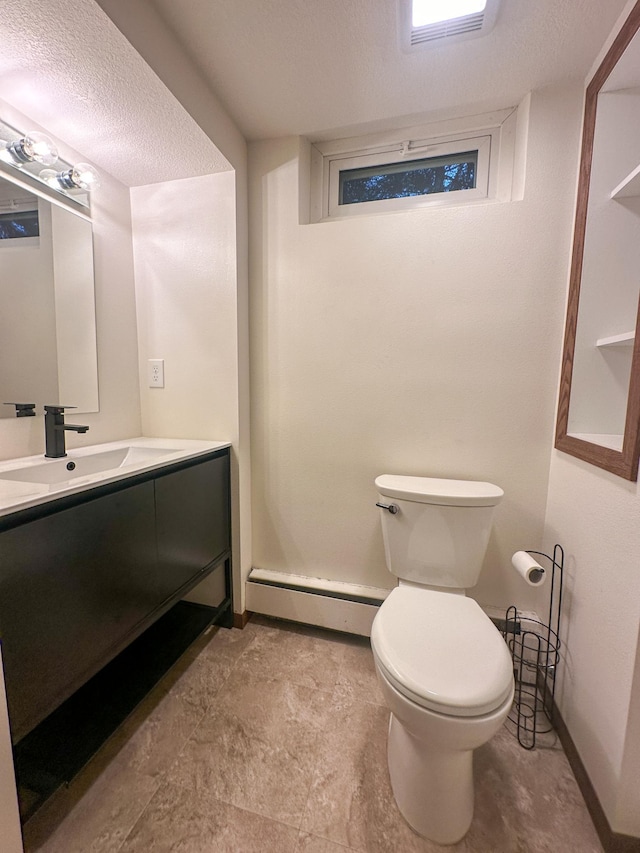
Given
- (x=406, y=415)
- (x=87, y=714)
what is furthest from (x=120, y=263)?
(x=87, y=714)

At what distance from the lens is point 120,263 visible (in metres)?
1.53

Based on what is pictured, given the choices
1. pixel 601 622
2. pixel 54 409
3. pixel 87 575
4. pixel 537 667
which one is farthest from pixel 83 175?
pixel 537 667

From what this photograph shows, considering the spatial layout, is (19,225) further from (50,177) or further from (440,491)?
(440,491)

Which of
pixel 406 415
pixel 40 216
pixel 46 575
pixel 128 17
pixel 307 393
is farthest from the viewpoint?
pixel 307 393

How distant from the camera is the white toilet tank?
1.21 meters

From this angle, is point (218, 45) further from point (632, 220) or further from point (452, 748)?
point (452, 748)

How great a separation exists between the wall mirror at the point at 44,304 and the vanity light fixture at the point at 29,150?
0.06m

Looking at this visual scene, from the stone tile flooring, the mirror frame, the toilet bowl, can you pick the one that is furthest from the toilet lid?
the mirror frame

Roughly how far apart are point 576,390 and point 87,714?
76.7 inches

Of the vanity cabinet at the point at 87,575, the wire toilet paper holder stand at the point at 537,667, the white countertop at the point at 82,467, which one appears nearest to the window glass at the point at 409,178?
the white countertop at the point at 82,467

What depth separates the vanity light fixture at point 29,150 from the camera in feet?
3.50

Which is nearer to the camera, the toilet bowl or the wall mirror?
the toilet bowl

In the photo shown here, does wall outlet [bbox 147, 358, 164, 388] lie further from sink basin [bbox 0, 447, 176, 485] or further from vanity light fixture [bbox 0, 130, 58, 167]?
vanity light fixture [bbox 0, 130, 58, 167]

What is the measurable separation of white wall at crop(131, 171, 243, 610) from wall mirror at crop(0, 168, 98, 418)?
0.25 metres
